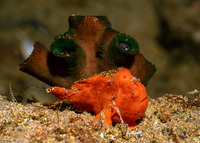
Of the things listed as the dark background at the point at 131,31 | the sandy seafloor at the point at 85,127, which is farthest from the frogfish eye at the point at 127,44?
the dark background at the point at 131,31

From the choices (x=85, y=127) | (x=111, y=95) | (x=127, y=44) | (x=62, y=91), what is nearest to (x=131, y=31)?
(x=127, y=44)

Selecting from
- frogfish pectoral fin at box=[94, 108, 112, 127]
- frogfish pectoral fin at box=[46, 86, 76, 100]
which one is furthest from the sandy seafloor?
frogfish pectoral fin at box=[46, 86, 76, 100]

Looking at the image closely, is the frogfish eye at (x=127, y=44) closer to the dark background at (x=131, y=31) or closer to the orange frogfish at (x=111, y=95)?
the orange frogfish at (x=111, y=95)

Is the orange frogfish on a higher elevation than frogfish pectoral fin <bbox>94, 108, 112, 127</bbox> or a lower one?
higher

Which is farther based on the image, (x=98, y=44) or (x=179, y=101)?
(x=179, y=101)

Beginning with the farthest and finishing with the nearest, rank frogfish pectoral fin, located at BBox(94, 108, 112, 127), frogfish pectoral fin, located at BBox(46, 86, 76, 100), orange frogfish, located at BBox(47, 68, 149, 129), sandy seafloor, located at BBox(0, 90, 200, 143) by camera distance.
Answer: frogfish pectoral fin, located at BBox(46, 86, 76, 100), orange frogfish, located at BBox(47, 68, 149, 129), frogfish pectoral fin, located at BBox(94, 108, 112, 127), sandy seafloor, located at BBox(0, 90, 200, 143)

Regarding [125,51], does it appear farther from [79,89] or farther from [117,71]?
[79,89]

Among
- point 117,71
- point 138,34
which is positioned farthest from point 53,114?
point 138,34

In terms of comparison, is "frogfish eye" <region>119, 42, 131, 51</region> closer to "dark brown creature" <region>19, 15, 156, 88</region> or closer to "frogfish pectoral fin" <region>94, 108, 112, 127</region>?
"dark brown creature" <region>19, 15, 156, 88</region>
